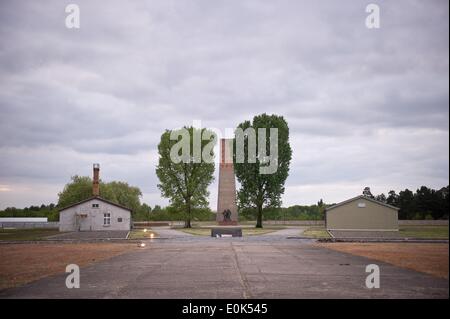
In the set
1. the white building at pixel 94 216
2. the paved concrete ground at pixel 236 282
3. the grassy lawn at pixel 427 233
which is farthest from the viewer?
the white building at pixel 94 216

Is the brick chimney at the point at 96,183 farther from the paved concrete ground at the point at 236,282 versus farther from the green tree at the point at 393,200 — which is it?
the green tree at the point at 393,200

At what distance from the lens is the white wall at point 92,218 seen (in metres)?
58.3

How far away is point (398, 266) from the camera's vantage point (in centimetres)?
1773

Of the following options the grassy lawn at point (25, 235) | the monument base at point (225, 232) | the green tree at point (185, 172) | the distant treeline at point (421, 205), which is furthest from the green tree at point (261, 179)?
the distant treeline at point (421, 205)

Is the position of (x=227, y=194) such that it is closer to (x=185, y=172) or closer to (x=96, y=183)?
(x=185, y=172)

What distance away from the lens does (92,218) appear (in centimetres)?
5841

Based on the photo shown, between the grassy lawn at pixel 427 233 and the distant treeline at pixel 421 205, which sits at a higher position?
the distant treeline at pixel 421 205

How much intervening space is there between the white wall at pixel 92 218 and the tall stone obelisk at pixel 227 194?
13.7 meters

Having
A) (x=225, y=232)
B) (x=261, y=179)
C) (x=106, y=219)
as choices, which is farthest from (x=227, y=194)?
(x=225, y=232)

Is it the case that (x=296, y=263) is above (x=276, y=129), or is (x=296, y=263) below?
below

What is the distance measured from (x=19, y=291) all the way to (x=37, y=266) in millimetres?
7022
